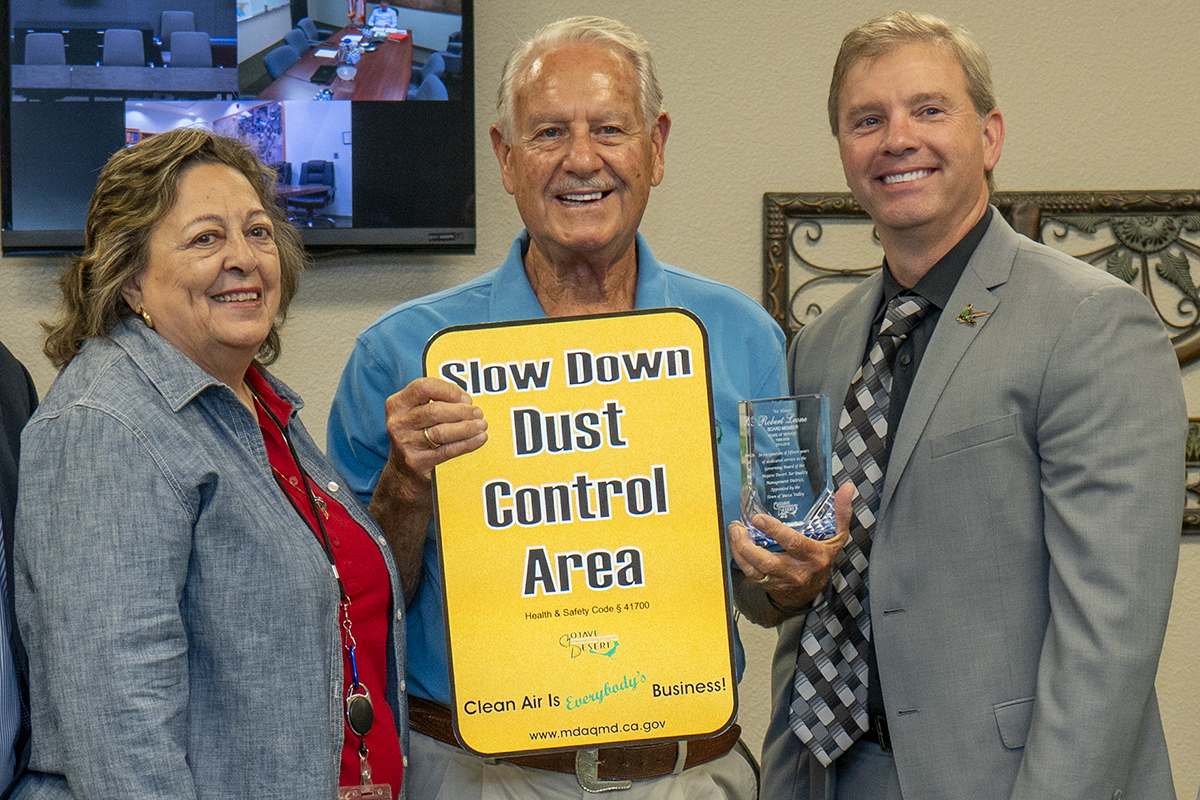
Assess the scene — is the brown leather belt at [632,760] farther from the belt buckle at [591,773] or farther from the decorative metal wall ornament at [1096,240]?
the decorative metal wall ornament at [1096,240]

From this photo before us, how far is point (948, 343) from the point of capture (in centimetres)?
160

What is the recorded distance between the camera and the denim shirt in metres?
1.21

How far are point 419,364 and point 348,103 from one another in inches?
41.5

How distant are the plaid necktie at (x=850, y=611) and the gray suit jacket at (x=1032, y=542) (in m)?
0.05

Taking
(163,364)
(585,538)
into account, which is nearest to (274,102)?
(163,364)

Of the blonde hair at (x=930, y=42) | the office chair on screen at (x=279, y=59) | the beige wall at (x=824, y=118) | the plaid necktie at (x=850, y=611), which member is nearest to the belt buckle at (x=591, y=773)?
the plaid necktie at (x=850, y=611)

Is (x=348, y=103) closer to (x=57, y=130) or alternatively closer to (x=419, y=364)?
(x=57, y=130)

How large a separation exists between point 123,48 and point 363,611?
4.92 ft

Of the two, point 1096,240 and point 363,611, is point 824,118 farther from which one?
point 363,611

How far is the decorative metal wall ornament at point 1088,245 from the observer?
264cm

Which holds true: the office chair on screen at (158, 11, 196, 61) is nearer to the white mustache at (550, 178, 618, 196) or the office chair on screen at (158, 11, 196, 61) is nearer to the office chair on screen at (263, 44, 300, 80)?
the office chair on screen at (263, 44, 300, 80)

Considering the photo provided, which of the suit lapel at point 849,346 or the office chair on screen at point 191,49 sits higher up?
the office chair on screen at point 191,49

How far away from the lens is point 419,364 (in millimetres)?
1578

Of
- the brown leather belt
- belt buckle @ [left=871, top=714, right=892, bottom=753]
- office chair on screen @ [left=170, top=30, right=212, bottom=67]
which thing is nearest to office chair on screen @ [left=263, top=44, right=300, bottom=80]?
office chair on screen @ [left=170, top=30, right=212, bottom=67]
